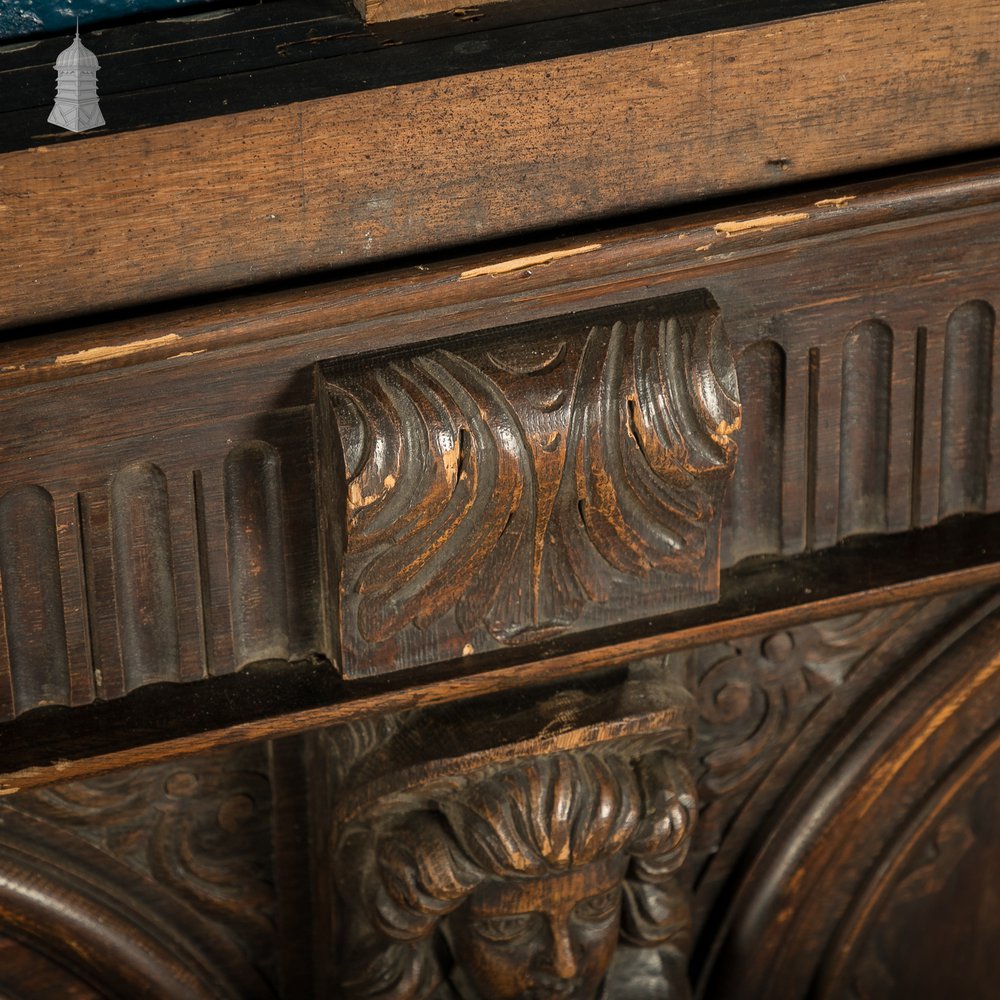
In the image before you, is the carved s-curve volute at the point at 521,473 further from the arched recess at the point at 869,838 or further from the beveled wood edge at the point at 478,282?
the arched recess at the point at 869,838

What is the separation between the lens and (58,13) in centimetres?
95

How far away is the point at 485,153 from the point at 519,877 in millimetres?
447

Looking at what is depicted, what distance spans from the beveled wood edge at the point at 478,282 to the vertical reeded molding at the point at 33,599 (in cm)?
8

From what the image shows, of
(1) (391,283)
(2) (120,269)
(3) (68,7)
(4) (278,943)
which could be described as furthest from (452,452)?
(4) (278,943)

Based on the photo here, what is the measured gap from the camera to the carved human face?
114 centimetres

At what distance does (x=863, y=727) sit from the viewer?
131 centimetres

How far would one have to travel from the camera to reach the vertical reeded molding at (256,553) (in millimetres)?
1020

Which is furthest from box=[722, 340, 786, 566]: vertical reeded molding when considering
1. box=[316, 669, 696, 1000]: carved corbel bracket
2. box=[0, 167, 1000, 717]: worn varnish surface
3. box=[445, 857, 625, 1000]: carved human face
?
box=[445, 857, 625, 1000]: carved human face

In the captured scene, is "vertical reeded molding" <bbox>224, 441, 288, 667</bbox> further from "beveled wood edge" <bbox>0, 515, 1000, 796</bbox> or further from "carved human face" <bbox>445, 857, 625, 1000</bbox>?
"carved human face" <bbox>445, 857, 625, 1000</bbox>

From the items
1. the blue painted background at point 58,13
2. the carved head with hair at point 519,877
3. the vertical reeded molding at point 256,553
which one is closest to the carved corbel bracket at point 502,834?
the carved head with hair at point 519,877

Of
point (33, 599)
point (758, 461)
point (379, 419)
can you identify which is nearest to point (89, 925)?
point (33, 599)

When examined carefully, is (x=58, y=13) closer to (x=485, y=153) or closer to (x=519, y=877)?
(x=485, y=153)

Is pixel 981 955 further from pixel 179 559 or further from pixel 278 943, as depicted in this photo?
pixel 179 559

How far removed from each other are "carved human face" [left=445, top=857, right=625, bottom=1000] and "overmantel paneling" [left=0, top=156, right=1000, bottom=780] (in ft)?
0.54
